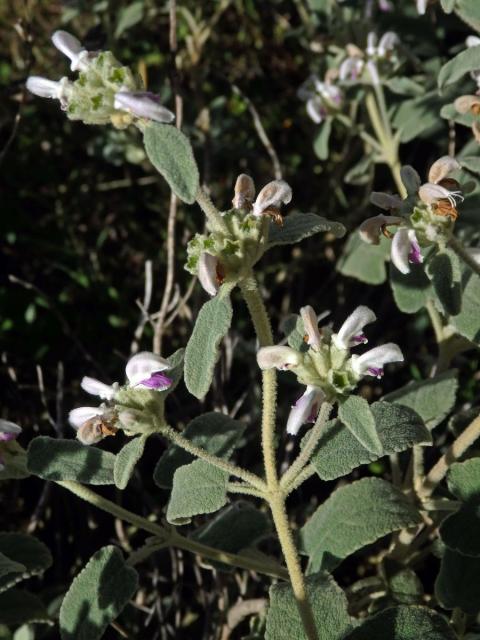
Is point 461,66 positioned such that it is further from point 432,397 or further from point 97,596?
point 97,596

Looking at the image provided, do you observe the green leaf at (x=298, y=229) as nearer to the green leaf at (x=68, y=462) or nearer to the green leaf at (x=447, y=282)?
the green leaf at (x=447, y=282)

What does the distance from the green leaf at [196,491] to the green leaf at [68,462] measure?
0.12 metres

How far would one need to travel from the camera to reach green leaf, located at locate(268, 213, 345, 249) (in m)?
1.38

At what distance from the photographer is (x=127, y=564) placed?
1.54 meters

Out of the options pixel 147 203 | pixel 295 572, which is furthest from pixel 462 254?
pixel 147 203

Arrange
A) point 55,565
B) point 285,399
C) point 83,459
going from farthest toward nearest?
point 285,399 → point 55,565 → point 83,459

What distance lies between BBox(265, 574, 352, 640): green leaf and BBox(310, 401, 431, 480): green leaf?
25cm

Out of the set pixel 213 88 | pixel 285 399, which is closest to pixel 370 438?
pixel 285 399

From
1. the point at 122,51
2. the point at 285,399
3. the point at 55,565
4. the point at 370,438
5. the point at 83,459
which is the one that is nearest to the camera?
the point at 370,438

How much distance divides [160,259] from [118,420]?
146cm

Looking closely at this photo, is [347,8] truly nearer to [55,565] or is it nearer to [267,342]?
[267,342]

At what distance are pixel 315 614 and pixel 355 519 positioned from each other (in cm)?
20

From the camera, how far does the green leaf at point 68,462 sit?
1456mm

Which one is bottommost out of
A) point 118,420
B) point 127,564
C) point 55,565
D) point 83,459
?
point 55,565
